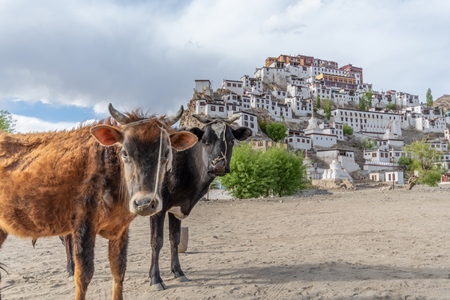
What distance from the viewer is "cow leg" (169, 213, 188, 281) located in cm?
627

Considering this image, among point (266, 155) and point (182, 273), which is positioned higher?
point (266, 155)

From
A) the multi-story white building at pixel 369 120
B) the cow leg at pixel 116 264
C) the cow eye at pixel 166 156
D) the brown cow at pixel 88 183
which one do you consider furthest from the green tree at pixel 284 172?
the multi-story white building at pixel 369 120

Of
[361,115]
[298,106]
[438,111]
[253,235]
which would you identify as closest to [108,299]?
[253,235]

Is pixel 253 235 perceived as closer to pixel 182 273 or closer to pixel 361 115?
pixel 182 273

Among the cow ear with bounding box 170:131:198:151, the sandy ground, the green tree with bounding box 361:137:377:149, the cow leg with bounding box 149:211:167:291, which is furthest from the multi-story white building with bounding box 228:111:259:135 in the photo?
the cow ear with bounding box 170:131:198:151

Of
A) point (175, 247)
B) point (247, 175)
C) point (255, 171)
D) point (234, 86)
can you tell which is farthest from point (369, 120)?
point (175, 247)

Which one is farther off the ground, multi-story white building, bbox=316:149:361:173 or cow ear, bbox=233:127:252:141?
multi-story white building, bbox=316:149:361:173

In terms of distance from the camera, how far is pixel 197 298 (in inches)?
205

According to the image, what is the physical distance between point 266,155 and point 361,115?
95.5 meters

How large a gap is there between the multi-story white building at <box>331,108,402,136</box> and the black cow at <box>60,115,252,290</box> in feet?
375

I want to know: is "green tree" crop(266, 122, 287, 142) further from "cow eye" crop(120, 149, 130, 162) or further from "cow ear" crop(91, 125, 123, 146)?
"cow eye" crop(120, 149, 130, 162)

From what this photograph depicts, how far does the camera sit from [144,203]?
11.0 ft

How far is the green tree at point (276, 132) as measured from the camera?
90625 mm

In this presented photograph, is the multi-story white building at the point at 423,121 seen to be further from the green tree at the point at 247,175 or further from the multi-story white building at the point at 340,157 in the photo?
the green tree at the point at 247,175
